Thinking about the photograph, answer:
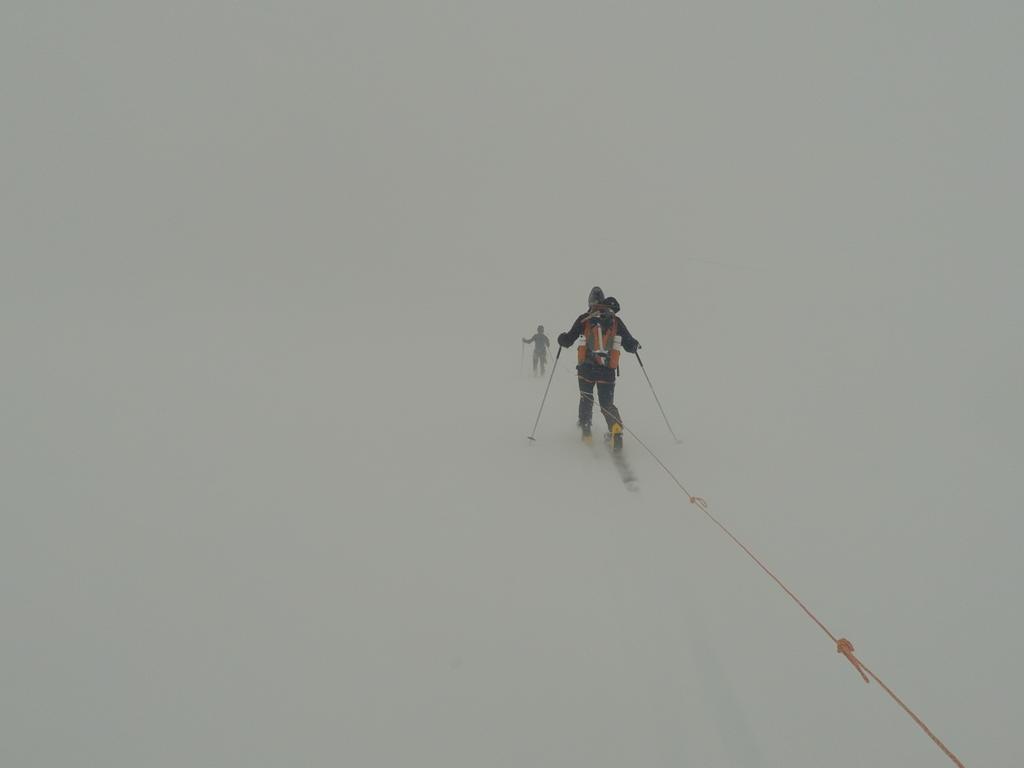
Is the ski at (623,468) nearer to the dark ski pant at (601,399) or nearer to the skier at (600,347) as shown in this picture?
the skier at (600,347)

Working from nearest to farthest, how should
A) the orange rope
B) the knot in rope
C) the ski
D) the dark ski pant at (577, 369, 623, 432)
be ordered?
the orange rope < the knot in rope < the ski < the dark ski pant at (577, 369, 623, 432)

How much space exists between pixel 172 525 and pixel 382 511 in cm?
177

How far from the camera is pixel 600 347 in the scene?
643cm

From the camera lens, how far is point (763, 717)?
7.89 ft

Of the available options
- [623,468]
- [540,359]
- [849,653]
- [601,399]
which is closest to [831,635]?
[849,653]

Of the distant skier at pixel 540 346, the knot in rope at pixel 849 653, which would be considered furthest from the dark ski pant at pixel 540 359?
the knot in rope at pixel 849 653

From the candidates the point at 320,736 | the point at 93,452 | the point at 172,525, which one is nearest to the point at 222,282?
the point at 93,452

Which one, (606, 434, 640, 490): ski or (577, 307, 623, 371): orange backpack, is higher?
(577, 307, 623, 371): orange backpack

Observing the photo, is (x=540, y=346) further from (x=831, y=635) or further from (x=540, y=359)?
(x=831, y=635)

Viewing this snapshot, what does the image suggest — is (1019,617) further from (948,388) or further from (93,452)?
(93,452)

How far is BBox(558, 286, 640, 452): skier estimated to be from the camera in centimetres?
642

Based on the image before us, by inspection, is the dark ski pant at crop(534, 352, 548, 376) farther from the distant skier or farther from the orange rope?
the orange rope

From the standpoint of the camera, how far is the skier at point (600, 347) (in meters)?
6.42

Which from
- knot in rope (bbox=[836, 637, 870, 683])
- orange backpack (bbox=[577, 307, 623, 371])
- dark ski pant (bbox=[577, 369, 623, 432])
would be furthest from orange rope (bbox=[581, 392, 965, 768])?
orange backpack (bbox=[577, 307, 623, 371])
